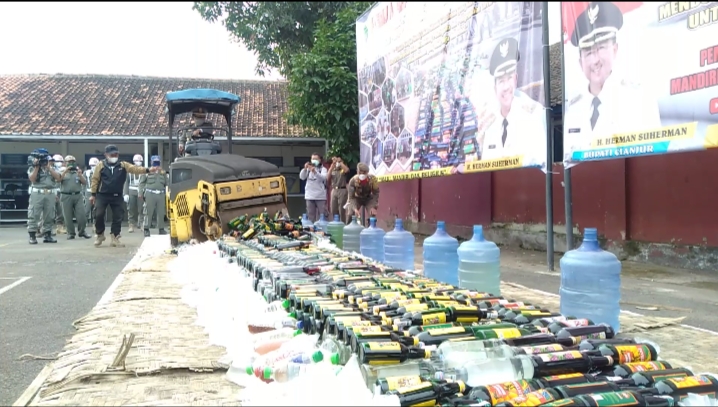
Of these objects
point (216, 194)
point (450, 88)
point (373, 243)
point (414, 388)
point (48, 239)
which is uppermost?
point (450, 88)

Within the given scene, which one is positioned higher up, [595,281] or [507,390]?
[595,281]

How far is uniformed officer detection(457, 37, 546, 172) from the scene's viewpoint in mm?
6922

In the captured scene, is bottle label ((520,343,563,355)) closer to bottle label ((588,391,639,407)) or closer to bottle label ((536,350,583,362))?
bottle label ((536,350,583,362))

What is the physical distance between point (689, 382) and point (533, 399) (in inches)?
27.3

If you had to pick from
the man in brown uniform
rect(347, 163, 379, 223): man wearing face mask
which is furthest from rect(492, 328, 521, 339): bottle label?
the man in brown uniform

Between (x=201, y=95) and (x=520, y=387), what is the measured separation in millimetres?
8277

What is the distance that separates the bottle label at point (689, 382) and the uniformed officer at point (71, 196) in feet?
42.6

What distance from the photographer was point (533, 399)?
225 cm

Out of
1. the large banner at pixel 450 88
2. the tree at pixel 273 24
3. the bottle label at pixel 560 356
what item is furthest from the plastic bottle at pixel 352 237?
the tree at pixel 273 24

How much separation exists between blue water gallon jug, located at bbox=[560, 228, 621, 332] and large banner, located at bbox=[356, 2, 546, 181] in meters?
3.22

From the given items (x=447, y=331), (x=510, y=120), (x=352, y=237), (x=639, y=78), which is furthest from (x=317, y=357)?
(x=510, y=120)

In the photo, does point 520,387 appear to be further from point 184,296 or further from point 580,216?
point 580,216

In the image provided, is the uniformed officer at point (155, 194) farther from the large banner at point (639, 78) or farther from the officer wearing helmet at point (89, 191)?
Answer: the large banner at point (639, 78)

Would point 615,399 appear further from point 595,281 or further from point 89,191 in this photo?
point 89,191
